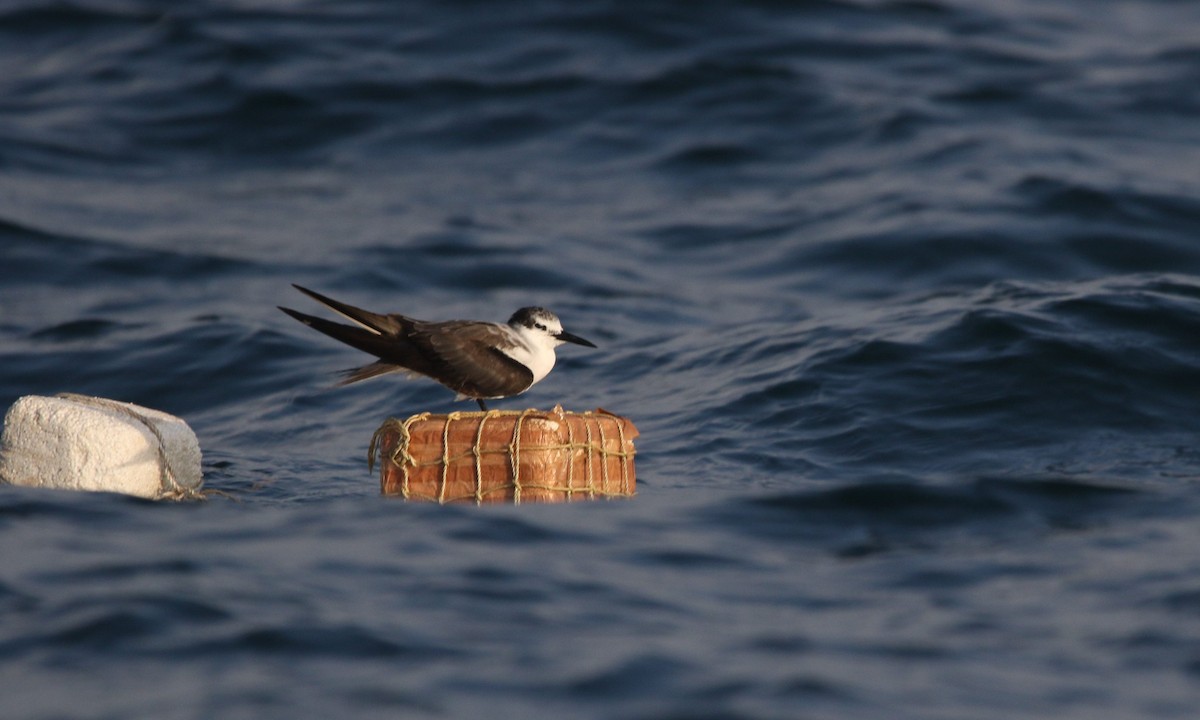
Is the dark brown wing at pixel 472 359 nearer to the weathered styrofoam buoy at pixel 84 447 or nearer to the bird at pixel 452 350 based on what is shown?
the bird at pixel 452 350

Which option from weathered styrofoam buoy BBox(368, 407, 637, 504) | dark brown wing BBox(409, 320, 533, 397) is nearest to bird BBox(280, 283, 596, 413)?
dark brown wing BBox(409, 320, 533, 397)

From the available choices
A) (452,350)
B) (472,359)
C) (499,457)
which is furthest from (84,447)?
(499,457)

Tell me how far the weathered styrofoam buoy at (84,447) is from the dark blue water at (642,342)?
0.20 metres

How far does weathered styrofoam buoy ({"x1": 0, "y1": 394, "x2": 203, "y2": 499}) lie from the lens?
31.8 ft

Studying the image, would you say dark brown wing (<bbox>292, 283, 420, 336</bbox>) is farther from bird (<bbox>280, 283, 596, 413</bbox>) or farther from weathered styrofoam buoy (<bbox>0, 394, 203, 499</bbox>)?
weathered styrofoam buoy (<bbox>0, 394, 203, 499</bbox>)

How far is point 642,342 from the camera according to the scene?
16.9m

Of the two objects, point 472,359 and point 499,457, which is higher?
point 472,359

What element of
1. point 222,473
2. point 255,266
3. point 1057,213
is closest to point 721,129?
point 1057,213

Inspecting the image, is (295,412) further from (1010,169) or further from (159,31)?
(159,31)

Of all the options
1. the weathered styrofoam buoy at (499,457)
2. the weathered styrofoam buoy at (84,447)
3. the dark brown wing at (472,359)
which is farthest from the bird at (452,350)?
the weathered styrofoam buoy at (84,447)

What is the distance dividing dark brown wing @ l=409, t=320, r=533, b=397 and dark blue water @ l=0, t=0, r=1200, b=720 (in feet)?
3.14

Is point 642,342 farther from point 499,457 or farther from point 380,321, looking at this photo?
point 499,457

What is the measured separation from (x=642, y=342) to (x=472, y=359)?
22.7 feet

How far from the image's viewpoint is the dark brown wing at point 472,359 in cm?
1007
